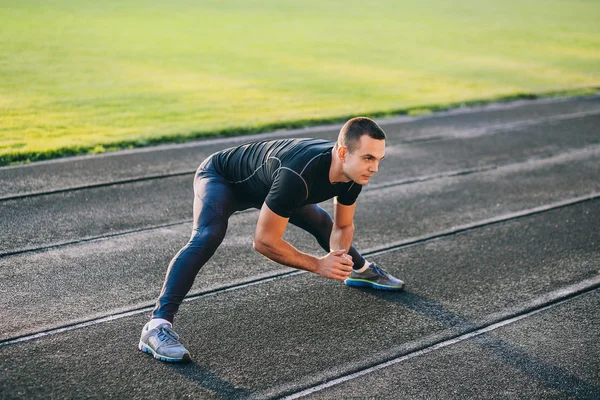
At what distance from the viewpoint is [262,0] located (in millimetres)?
35562

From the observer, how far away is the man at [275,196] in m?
4.42

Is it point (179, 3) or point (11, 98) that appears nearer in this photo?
point (11, 98)

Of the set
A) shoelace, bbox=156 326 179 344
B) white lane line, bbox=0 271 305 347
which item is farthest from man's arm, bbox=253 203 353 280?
white lane line, bbox=0 271 305 347

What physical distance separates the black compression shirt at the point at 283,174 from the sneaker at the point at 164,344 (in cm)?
105

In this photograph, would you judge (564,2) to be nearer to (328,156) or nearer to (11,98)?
(11,98)

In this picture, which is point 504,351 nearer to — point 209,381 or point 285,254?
point 285,254

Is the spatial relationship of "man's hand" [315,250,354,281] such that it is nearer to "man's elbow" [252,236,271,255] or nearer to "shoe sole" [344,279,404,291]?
"man's elbow" [252,236,271,255]

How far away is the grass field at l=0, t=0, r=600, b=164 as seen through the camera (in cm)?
1151

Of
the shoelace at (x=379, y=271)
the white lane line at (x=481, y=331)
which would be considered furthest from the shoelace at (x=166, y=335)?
the shoelace at (x=379, y=271)

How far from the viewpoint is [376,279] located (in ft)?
18.7

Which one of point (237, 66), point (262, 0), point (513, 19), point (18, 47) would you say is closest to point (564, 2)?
point (513, 19)

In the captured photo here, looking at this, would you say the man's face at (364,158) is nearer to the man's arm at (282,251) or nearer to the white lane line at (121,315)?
the man's arm at (282,251)

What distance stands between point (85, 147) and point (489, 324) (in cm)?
647

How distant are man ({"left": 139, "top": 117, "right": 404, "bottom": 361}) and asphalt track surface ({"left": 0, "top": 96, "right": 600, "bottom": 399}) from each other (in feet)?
1.32
